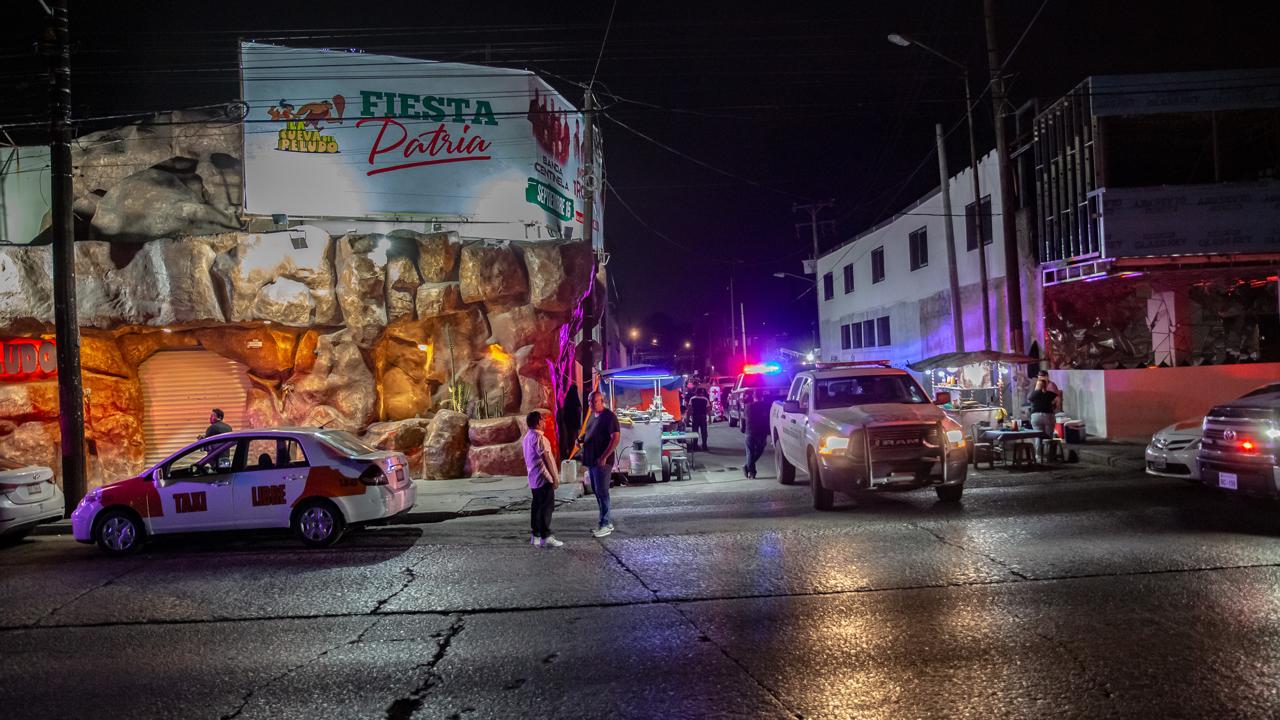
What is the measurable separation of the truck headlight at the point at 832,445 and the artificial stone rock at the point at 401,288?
32.8 ft

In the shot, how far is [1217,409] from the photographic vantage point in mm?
10086

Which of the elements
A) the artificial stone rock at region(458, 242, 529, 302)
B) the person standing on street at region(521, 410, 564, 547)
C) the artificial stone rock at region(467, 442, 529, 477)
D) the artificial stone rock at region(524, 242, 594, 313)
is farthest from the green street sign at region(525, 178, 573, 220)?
the person standing on street at region(521, 410, 564, 547)

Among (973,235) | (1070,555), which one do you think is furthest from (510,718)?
(973,235)

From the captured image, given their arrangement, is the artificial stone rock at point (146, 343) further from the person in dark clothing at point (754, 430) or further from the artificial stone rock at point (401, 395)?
the person in dark clothing at point (754, 430)

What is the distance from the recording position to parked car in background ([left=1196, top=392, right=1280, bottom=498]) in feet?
29.7

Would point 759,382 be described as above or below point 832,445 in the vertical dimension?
above

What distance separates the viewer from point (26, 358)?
16812mm

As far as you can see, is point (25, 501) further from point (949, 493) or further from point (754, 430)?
point (949, 493)

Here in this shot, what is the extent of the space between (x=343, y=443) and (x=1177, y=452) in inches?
460

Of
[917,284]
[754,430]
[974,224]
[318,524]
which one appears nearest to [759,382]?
[917,284]

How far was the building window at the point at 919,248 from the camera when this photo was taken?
29875mm

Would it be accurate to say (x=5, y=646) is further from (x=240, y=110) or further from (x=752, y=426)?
(x=240, y=110)

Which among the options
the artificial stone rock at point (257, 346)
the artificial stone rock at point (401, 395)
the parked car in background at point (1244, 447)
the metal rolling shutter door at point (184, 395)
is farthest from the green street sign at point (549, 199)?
the parked car in background at point (1244, 447)

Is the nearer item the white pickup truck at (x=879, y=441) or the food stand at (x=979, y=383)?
the white pickup truck at (x=879, y=441)
